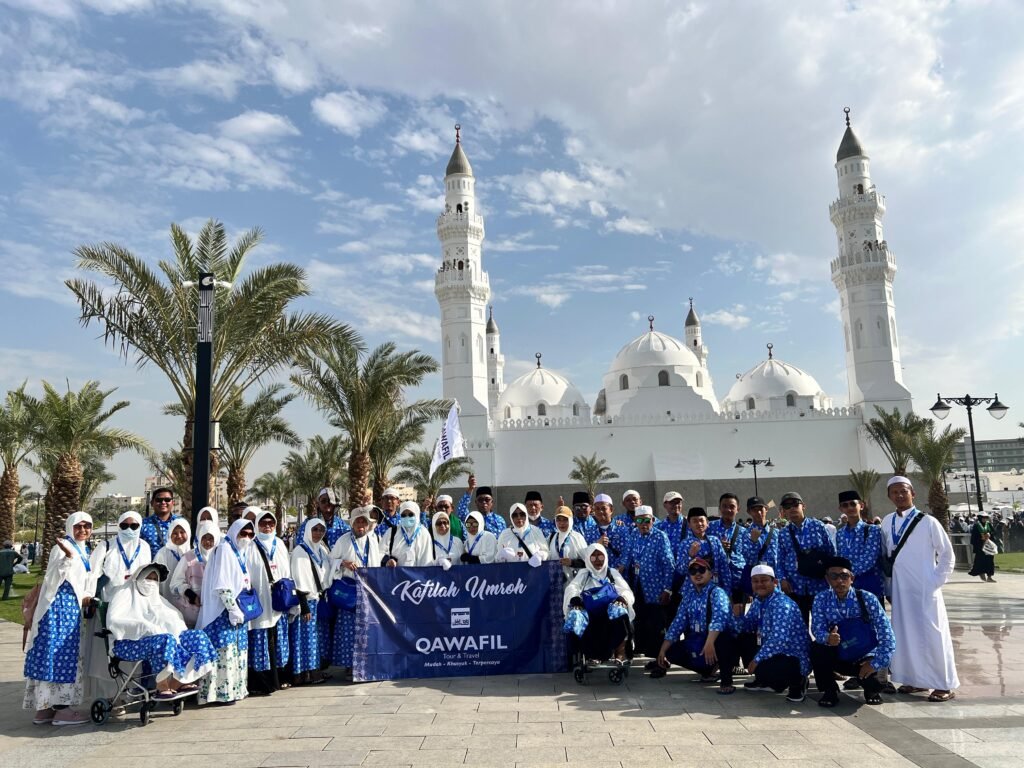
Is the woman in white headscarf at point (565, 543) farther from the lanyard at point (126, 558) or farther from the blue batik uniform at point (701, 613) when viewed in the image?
the lanyard at point (126, 558)

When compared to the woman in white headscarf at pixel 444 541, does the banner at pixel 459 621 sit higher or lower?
lower

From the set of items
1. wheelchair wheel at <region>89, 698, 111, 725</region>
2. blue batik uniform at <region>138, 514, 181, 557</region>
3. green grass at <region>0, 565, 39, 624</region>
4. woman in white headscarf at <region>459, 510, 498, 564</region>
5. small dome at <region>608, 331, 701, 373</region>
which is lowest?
green grass at <region>0, 565, 39, 624</region>

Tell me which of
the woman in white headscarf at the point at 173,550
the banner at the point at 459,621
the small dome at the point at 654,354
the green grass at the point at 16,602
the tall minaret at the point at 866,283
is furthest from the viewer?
the small dome at the point at 654,354

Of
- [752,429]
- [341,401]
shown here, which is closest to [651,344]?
[752,429]

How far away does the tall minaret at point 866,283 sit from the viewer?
132 feet

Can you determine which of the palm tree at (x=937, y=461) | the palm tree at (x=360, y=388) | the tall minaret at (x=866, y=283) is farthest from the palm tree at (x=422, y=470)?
the tall minaret at (x=866, y=283)

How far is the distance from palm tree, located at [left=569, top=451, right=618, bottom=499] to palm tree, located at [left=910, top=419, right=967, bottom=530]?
15.7 meters

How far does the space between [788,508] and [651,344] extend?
43.0 m

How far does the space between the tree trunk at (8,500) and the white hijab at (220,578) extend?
18966 mm

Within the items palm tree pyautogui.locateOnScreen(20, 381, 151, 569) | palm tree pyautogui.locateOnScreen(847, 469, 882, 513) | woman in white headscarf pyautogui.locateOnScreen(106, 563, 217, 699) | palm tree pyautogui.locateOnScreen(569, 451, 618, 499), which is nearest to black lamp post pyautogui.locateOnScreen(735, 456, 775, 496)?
palm tree pyautogui.locateOnScreen(847, 469, 882, 513)

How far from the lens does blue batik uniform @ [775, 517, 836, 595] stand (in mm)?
6574

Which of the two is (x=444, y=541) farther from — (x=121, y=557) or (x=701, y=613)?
(x=121, y=557)

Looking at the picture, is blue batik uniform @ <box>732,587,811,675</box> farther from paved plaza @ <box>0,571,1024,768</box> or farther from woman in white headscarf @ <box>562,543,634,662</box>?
woman in white headscarf @ <box>562,543,634,662</box>

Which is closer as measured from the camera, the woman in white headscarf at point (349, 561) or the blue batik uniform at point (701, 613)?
the blue batik uniform at point (701, 613)
